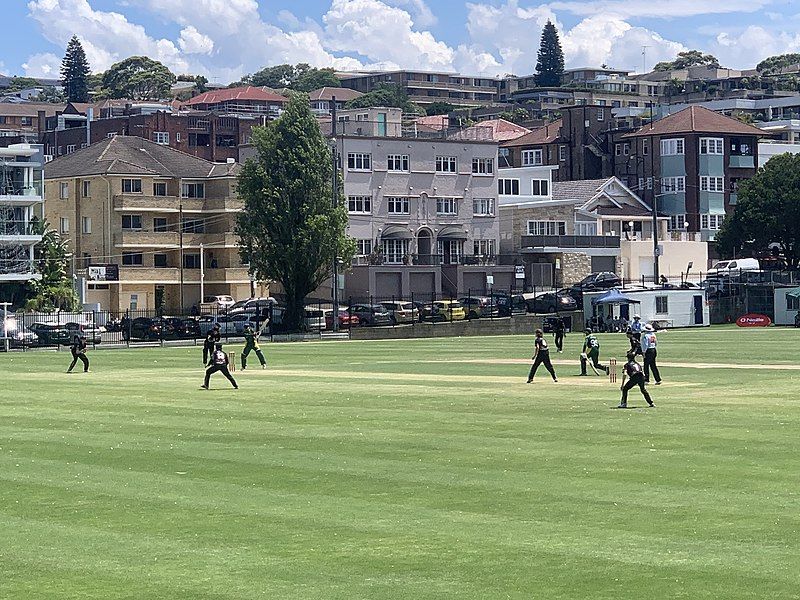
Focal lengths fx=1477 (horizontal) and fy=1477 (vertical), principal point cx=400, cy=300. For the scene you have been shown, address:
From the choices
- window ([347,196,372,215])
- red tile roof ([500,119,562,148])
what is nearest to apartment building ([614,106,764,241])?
red tile roof ([500,119,562,148])

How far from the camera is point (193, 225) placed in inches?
4685

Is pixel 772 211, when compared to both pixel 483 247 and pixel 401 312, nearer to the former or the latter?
pixel 483 247

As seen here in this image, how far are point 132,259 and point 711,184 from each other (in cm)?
5821

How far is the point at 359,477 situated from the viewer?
978 inches

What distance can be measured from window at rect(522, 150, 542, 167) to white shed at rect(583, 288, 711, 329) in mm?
59702

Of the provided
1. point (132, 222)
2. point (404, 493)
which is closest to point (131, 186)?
point (132, 222)

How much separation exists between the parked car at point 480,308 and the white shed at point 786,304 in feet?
59.9

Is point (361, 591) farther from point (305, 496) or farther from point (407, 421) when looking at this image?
point (407, 421)

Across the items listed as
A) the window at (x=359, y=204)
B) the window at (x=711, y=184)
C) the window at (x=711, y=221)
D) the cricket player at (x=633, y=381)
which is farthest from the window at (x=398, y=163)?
the cricket player at (x=633, y=381)

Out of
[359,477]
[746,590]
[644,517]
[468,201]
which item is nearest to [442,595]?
[746,590]

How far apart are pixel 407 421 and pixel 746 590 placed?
60.1 ft

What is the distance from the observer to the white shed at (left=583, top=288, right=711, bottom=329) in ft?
301

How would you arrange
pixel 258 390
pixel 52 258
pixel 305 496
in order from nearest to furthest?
1. pixel 305 496
2. pixel 258 390
3. pixel 52 258

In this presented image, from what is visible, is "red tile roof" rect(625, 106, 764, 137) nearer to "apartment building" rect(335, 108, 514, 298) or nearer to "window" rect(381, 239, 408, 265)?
"apartment building" rect(335, 108, 514, 298)
